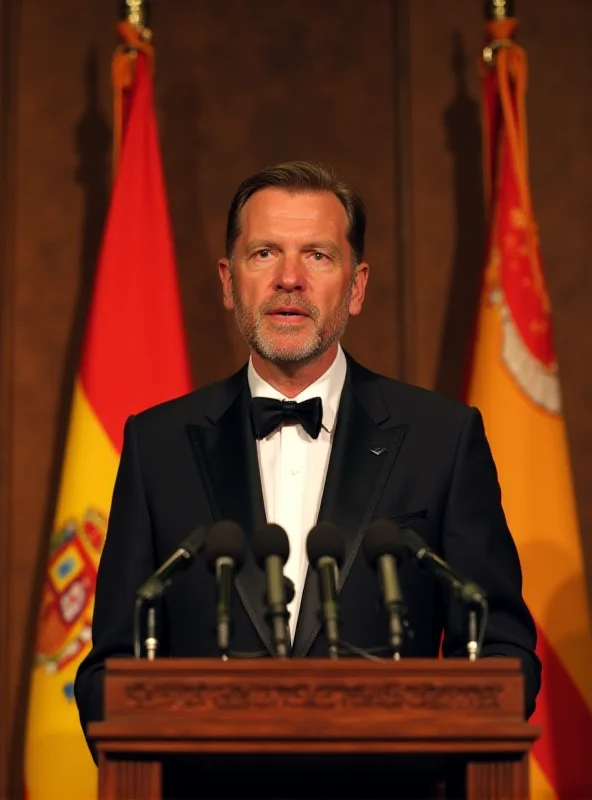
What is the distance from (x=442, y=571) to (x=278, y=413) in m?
0.74

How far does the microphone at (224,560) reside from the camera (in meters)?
1.86

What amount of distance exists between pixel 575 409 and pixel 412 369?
0.52m

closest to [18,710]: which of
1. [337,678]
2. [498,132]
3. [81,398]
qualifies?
[81,398]

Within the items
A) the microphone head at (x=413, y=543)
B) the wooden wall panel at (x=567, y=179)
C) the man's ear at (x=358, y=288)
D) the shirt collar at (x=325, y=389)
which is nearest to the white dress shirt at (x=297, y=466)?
the shirt collar at (x=325, y=389)

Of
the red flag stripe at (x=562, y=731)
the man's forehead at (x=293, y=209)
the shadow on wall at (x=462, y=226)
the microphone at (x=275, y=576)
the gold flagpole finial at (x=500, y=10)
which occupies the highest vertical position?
the gold flagpole finial at (x=500, y=10)

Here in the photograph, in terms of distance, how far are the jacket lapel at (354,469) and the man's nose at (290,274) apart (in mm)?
220

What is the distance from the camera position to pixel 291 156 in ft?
14.6

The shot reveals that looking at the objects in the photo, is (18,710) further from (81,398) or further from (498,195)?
(498,195)

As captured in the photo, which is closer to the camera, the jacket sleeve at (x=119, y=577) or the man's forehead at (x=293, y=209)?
the jacket sleeve at (x=119, y=577)

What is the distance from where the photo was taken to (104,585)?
245 cm

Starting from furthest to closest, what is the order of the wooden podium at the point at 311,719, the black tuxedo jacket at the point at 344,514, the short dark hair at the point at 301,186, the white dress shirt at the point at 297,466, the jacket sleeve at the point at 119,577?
the short dark hair at the point at 301,186 → the white dress shirt at the point at 297,466 → the black tuxedo jacket at the point at 344,514 → the jacket sleeve at the point at 119,577 → the wooden podium at the point at 311,719

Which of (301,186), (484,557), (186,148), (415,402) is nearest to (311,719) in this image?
(484,557)

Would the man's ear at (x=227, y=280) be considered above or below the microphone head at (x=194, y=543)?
above

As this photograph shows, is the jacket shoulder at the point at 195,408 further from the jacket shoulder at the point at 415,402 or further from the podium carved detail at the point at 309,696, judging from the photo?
the podium carved detail at the point at 309,696
